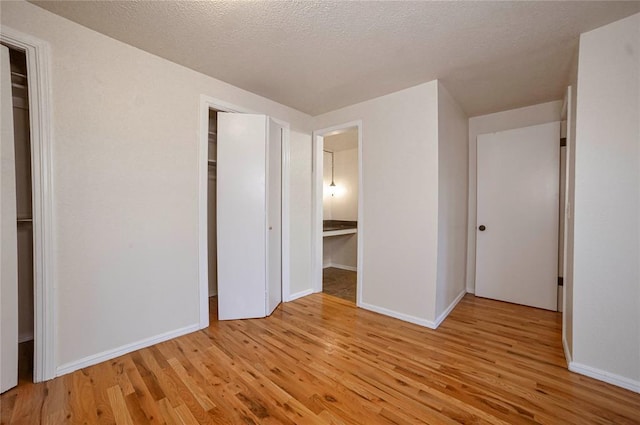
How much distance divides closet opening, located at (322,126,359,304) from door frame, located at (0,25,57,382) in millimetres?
3552

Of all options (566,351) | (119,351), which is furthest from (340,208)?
(119,351)

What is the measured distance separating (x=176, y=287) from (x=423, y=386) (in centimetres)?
217

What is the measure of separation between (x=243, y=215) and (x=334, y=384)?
1760mm

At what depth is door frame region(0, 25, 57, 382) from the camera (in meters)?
1.73

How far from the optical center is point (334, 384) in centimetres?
177

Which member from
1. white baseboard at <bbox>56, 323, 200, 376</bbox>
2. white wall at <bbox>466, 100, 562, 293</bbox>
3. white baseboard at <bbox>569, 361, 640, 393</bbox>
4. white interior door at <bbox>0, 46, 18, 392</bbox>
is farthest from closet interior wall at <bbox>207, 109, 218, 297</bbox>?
white baseboard at <bbox>569, 361, 640, 393</bbox>

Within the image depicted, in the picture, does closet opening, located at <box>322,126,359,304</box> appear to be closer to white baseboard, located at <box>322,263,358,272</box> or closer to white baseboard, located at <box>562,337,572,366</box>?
white baseboard, located at <box>322,263,358,272</box>

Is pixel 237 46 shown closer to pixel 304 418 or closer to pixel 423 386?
pixel 304 418

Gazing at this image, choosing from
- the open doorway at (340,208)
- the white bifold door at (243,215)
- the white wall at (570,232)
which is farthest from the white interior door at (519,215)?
the white bifold door at (243,215)

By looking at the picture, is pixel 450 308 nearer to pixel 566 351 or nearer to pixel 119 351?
pixel 566 351

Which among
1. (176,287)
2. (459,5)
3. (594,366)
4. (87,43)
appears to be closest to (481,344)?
(594,366)

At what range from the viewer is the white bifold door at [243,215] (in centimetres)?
Result: 271

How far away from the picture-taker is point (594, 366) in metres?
1.85

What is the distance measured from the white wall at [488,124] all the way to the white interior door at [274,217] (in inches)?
107
